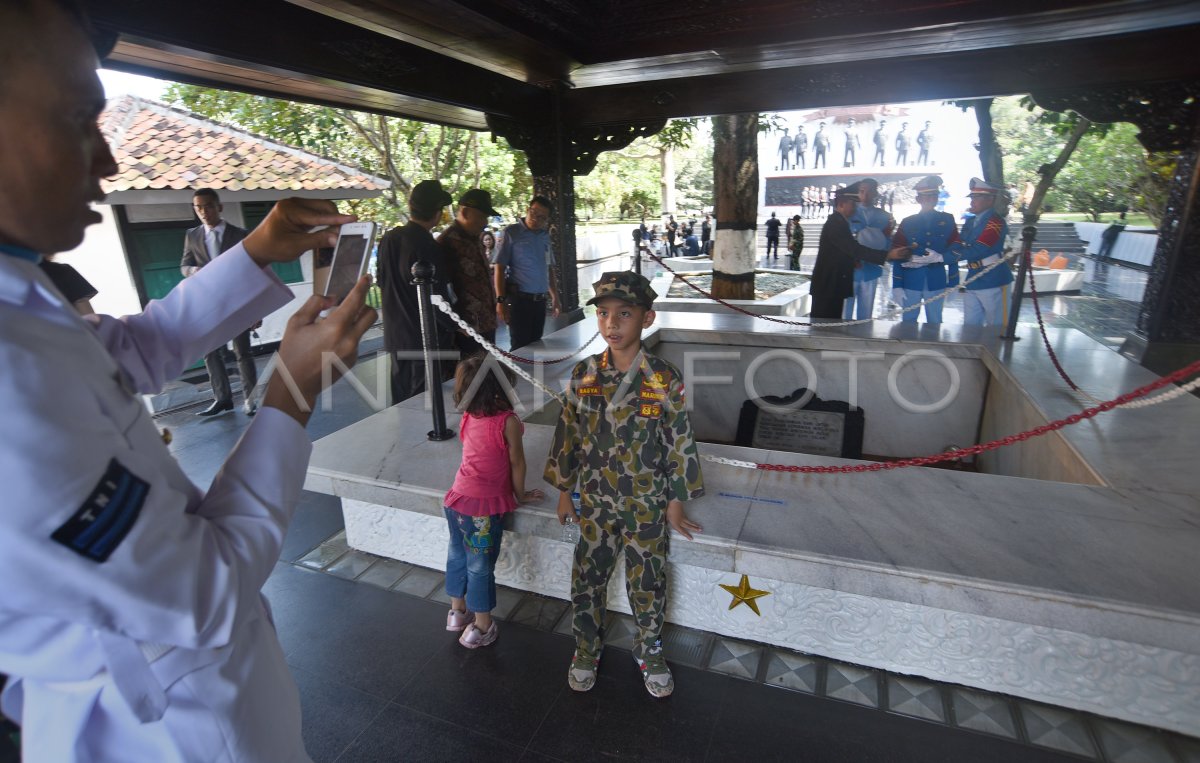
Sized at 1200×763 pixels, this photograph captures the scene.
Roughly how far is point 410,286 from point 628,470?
2.91 metres

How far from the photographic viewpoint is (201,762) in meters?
1.01

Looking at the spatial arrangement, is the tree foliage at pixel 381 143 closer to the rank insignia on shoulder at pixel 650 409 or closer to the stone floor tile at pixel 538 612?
the stone floor tile at pixel 538 612

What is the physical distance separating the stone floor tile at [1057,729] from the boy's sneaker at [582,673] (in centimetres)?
180

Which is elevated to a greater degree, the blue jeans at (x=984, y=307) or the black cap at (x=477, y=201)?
the black cap at (x=477, y=201)

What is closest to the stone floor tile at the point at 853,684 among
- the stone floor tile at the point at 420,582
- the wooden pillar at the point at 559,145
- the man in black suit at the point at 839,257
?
the stone floor tile at the point at 420,582

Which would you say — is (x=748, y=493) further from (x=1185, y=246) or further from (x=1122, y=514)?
(x=1185, y=246)

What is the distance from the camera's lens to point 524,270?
6066 millimetres

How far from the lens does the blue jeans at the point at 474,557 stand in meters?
2.78

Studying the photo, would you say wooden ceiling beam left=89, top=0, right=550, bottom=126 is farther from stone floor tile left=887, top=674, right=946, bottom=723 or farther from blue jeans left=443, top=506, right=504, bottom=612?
stone floor tile left=887, top=674, right=946, bottom=723

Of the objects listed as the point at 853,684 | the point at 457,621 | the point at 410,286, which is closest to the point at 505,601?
the point at 457,621

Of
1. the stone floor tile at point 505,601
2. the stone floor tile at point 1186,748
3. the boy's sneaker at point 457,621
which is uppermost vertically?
the boy's sneaker at point 457,621

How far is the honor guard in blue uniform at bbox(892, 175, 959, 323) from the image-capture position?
6754mm

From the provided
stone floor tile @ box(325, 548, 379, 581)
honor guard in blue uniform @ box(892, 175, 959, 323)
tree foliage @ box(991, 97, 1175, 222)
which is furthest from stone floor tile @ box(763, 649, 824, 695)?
tree foliage @ box(991, 97, 1175, 222)

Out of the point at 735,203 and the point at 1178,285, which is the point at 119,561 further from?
the point at 735,203
